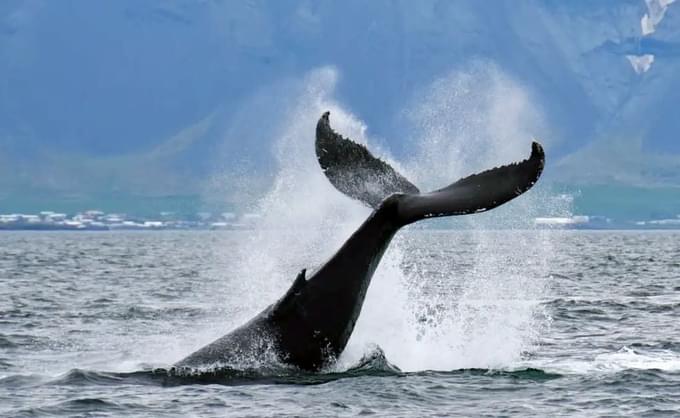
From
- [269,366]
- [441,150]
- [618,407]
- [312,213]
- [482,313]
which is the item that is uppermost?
[441,150]

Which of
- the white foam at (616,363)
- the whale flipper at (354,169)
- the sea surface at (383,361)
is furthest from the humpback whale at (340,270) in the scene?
the white foam at (616,363)

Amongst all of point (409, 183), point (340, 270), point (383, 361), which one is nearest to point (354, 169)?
point (409, 183)

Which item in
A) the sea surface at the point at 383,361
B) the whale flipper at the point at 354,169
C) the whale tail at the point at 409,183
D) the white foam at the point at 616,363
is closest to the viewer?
the whale tail at the point at 409,183

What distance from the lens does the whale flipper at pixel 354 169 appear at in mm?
12281

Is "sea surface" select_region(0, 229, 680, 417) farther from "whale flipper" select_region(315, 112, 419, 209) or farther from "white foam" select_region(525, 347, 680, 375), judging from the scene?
"whale flipper" select_region(315, 112, 419, 209)

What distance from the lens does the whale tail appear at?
11.1 meters

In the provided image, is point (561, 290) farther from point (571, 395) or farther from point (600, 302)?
point (571, 395)

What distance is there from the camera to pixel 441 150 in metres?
95.2

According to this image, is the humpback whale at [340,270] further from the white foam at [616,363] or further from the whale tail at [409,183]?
the white foam at [616,363]

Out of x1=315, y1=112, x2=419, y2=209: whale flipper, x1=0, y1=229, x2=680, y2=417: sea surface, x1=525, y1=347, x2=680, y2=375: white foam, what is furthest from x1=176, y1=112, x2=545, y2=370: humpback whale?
x1=525, y1=347, x2=680, y2=375: white foam

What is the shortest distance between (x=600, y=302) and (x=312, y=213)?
799 centimetres

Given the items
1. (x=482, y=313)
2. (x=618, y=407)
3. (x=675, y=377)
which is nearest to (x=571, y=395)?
(x=618, y=407)

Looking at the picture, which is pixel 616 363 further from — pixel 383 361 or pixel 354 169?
pixel 354 169

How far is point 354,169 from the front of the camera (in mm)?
12398
